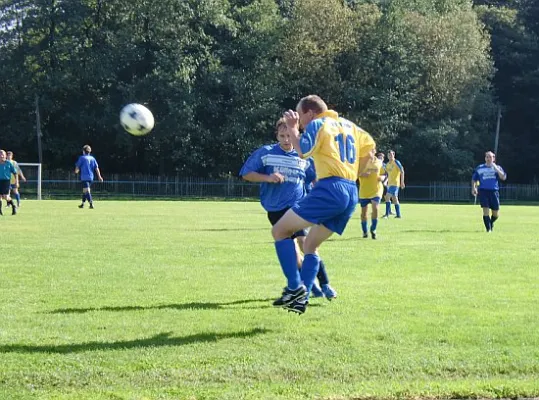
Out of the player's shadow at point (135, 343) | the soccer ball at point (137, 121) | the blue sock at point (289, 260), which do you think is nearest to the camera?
the player's shadow at point (135, 343)

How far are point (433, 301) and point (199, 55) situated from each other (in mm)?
43483

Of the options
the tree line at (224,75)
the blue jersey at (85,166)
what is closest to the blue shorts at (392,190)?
the blue jersey at (85,166)

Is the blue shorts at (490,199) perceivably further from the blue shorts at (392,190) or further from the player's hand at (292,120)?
the player's hand at (292,120)

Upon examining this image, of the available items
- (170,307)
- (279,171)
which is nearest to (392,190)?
(279,171)

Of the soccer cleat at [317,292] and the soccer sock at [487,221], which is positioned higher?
the soccer sock at [487,221]

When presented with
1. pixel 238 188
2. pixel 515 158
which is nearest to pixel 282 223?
pixel 238 188

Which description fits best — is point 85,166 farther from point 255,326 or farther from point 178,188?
point 178,188

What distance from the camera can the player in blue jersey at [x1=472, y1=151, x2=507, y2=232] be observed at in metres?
19.7

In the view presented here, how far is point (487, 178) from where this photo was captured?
1989cm

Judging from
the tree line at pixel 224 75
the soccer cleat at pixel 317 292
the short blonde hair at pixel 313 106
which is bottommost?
the soccer cleat at pixel 317 292

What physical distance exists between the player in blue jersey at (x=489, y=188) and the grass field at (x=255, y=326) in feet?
18.7

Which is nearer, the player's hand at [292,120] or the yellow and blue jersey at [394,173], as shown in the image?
the player's hand at [292,120]

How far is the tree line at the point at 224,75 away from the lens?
1980 inches

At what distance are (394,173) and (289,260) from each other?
19055 mm
